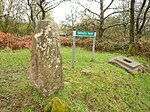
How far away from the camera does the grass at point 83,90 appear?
16.4ft

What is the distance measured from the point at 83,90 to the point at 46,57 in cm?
149

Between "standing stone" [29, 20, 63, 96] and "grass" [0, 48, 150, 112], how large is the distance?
0.86ft

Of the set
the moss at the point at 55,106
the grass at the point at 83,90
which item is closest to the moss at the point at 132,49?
the grass at the point at 83,90

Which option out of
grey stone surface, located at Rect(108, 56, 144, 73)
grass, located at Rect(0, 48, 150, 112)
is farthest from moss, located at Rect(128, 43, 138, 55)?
grass, located at Rect(0, 48, 150, 112)

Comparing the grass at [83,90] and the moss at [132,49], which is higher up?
the moss at [132,49]

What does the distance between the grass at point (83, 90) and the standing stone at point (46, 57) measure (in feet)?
0.86

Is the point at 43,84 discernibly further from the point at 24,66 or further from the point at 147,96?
the point at 147,96

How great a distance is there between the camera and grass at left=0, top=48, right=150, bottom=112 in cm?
501

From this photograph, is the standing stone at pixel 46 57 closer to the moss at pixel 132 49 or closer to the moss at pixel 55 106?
the moss at pixel 55 106

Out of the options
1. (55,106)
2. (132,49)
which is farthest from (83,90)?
(132,49)

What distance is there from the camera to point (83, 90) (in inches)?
231

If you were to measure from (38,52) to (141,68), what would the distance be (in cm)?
608

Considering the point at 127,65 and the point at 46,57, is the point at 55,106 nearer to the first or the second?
the point at 46,57

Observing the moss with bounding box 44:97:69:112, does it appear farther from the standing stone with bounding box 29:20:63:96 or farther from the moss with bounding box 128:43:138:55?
the moss with bounding box 128:43:138:55
